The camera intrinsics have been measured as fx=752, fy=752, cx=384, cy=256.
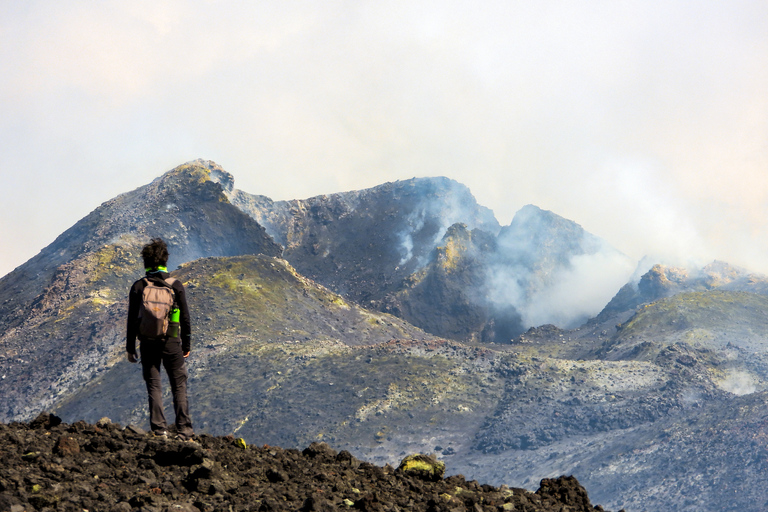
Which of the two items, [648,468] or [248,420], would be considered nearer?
[648,468]

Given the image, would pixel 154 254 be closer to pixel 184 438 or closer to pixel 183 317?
pixel 183 317

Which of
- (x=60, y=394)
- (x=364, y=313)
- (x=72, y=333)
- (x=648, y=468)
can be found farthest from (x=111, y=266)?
(x=648, y=468)

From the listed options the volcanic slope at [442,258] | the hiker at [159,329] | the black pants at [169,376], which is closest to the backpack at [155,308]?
the hiker at [159,329]

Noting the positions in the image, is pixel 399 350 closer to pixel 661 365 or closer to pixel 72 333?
pixel 661 365

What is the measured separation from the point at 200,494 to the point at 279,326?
60720 millimetres

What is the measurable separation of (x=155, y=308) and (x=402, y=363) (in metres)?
52.8

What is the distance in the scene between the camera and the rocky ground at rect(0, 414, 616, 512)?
682 centimetres

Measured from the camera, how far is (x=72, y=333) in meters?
66.6

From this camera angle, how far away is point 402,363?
61.0 meters

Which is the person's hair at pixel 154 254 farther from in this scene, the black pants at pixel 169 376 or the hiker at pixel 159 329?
the black pants at pixel 169 376

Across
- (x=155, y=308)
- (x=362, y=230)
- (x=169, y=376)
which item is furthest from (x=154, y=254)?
(x=362, y=230)

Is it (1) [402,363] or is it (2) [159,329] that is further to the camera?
(1) [402,363]

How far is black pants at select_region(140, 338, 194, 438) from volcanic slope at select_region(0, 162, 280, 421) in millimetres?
54953

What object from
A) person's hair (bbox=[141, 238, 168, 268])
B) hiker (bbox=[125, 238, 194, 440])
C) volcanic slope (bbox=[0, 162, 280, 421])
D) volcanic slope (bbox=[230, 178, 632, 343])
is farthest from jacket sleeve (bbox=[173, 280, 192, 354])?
volcanic slope (bbox=[230, 178, 632, 343])
